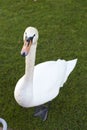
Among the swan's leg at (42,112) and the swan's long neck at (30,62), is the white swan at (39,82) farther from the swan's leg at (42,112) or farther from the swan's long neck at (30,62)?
the swan's leg at (42,112)

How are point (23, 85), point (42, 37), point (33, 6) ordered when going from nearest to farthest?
point (23, 85)
point (42, 37)
point (33, 6)

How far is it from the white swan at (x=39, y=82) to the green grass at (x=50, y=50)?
28cm

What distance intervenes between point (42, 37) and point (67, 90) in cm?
93

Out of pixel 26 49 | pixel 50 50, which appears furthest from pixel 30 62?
pixel 50 50

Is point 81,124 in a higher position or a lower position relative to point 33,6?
lower

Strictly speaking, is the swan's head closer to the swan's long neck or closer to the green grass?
the swan's long neck

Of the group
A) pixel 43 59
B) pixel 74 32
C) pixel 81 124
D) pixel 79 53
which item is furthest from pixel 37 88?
pixel 74 32

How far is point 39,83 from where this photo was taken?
2.58 m

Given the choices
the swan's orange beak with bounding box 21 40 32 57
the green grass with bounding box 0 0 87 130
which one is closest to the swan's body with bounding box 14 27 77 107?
the swan's orange beak with bounding box 21 40 32 57

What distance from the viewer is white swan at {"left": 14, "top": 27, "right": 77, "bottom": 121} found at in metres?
2.39

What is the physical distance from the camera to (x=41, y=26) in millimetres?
3779

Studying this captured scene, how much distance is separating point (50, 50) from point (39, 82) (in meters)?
0.91

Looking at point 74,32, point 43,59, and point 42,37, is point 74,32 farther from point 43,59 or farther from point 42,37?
point 43,59

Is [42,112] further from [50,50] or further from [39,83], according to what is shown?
[50,50]
